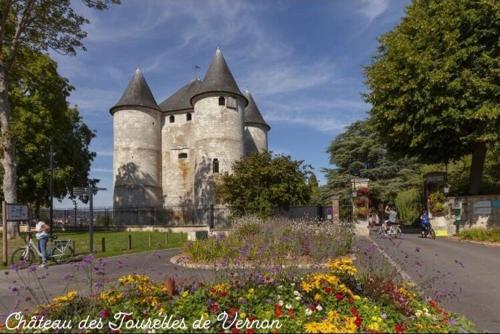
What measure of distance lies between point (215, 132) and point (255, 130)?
32.6 ft

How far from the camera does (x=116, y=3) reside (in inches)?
857

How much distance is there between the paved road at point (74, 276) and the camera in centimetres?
746

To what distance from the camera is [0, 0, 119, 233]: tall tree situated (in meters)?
20.6

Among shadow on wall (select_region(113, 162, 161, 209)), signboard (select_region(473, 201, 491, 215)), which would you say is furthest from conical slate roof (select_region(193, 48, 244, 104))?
signboard (select_region(473, 201, 491, 215))

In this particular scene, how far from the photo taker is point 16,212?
14.6m

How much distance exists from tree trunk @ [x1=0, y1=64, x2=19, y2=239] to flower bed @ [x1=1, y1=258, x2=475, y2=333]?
55.0ft

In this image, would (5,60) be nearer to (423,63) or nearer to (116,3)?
(116,3)

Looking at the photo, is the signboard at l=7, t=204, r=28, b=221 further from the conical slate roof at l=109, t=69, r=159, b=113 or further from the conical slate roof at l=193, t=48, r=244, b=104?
the conical slate roof at l=109, t=69, r=159, b=113

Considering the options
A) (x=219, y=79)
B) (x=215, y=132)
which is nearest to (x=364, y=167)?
(x=215, y=132)

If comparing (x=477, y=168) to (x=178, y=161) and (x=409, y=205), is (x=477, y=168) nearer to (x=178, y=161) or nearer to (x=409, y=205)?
(x=409, y=205)

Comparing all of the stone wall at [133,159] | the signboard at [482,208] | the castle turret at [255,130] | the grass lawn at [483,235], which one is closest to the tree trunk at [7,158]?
the grass lawn at [483,235]

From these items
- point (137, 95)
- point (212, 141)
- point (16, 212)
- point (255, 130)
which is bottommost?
point (16, 212)

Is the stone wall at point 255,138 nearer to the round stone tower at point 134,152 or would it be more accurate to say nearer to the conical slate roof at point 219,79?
the conical slate roof at point 219,79

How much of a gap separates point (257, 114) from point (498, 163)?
24.7 m
